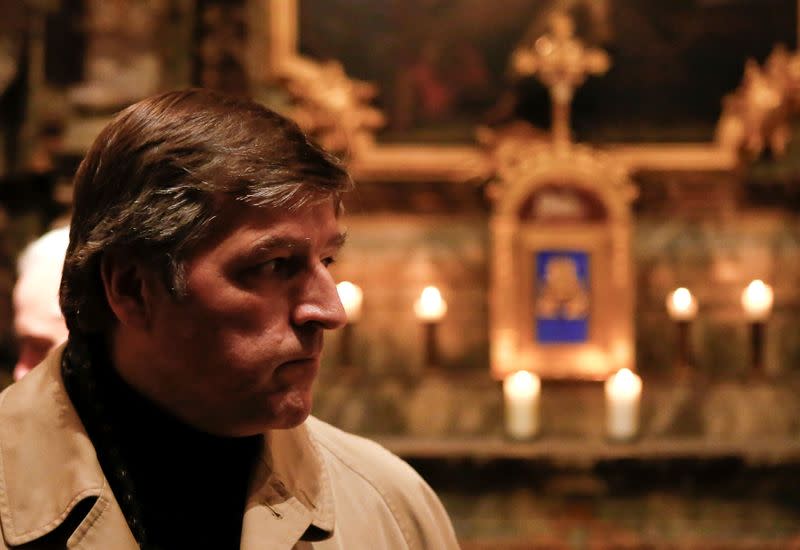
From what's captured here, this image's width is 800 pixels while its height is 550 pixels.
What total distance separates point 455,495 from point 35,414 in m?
3.16

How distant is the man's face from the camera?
1.08 meters

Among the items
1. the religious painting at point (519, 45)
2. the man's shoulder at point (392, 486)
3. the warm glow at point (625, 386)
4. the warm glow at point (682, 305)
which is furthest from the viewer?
the religious painting at point (519, 45)

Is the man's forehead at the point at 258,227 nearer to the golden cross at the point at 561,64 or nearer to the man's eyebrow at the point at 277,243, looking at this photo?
the man's eyebrow at the point at 277,243

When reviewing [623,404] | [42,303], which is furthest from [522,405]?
[42,303]

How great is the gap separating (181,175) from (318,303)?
0.21 metres

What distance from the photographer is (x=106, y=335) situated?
4.01ft

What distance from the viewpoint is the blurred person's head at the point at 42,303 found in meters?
1.72

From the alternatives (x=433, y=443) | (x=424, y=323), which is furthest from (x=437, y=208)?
(x=433, y=443)

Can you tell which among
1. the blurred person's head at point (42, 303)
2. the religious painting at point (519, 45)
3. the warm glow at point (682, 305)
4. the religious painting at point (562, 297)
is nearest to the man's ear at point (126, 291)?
the blurred person's head at point (42, 303)

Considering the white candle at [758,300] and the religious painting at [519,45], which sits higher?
the religious painting at [519,45]

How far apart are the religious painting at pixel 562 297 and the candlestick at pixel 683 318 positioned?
400 millimetres

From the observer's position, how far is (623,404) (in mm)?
3936

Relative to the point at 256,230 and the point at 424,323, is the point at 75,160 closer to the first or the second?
the point at 424,323

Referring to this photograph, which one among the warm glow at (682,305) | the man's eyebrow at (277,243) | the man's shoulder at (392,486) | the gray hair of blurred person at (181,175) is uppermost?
the gray hair of blurred person at (181,175)
